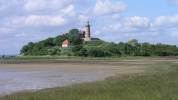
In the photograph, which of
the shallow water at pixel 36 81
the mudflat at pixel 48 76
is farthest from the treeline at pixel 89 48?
the shallow water at pixel 36 81

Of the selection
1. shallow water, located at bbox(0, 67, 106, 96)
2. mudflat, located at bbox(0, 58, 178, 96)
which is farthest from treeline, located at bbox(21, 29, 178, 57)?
shallow water, located at bbox(0, 67, 106, 96)

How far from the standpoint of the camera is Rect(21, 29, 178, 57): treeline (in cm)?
14777

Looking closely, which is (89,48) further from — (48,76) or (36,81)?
(36,81)

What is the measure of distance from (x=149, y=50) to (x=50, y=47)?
32770 millimetres

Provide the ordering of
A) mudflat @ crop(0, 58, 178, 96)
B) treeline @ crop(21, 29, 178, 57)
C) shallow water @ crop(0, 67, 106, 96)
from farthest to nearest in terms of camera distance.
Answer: treeline @ crop(21, 29, 178, 57), mudflat @ crop(0, 58, 178, 96), shallow water @ crop(0, 67, 106, 96)

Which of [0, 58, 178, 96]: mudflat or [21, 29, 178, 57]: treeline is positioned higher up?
[21, 29, 178, 57]: treeline

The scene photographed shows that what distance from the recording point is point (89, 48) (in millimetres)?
148125

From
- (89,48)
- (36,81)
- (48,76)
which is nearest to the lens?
(36,81)

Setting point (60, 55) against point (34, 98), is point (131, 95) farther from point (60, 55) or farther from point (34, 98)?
point (60, 55)

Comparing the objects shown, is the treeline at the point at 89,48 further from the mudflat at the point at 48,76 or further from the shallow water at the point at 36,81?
the shallow water at the point at 36,81

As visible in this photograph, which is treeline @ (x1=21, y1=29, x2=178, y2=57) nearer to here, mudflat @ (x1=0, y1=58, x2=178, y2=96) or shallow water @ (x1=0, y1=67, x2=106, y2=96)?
mudflat @ (x1=0, y1=58, x2=178, y2=96)

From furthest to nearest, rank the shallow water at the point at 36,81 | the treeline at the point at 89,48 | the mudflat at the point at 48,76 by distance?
the treeline at the point at 89,48 → the mudflat at the point at 48,76 → the shallow water at the point at 36,81

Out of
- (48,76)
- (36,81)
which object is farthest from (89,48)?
(36,81)

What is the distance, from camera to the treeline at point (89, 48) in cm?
14777
